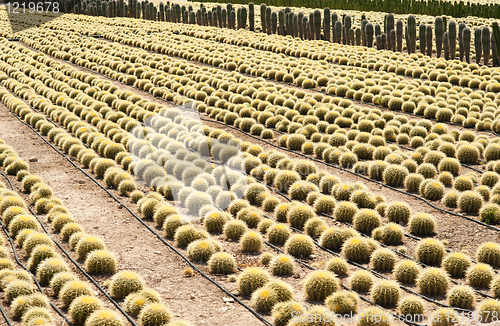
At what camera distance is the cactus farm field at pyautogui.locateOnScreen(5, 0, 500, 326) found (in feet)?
31.8

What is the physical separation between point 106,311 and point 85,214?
5.90m

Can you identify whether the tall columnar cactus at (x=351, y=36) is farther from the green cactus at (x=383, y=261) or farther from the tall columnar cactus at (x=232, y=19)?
the green cactus at (x=383, y=261)

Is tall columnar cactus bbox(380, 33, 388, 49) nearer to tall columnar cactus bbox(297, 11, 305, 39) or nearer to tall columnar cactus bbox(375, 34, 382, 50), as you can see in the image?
tall columnar cactus bbox(375, 34, 382, 50)

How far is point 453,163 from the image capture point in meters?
16.2

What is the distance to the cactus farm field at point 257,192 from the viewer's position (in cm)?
969

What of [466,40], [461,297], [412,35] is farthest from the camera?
[412,35]

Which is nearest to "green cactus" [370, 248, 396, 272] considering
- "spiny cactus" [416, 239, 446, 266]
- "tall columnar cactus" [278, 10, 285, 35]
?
"spiny cactus" [416, 239, 446, 266]

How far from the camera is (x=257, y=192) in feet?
48.5

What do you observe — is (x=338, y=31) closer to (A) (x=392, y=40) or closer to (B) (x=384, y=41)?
(B) (x=384, y=41)

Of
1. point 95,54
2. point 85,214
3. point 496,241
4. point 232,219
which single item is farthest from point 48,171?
point 95,54

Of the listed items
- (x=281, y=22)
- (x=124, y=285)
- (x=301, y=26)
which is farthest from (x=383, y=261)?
(x=281, y=22)

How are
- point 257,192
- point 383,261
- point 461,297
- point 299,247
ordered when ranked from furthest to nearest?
point 257,192, point 299,247, point 383,261, point 461,297

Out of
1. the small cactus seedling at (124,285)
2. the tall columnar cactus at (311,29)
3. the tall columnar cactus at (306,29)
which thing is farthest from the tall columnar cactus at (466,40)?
the small cactus seedling at (124,285)

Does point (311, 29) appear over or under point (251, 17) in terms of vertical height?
under
